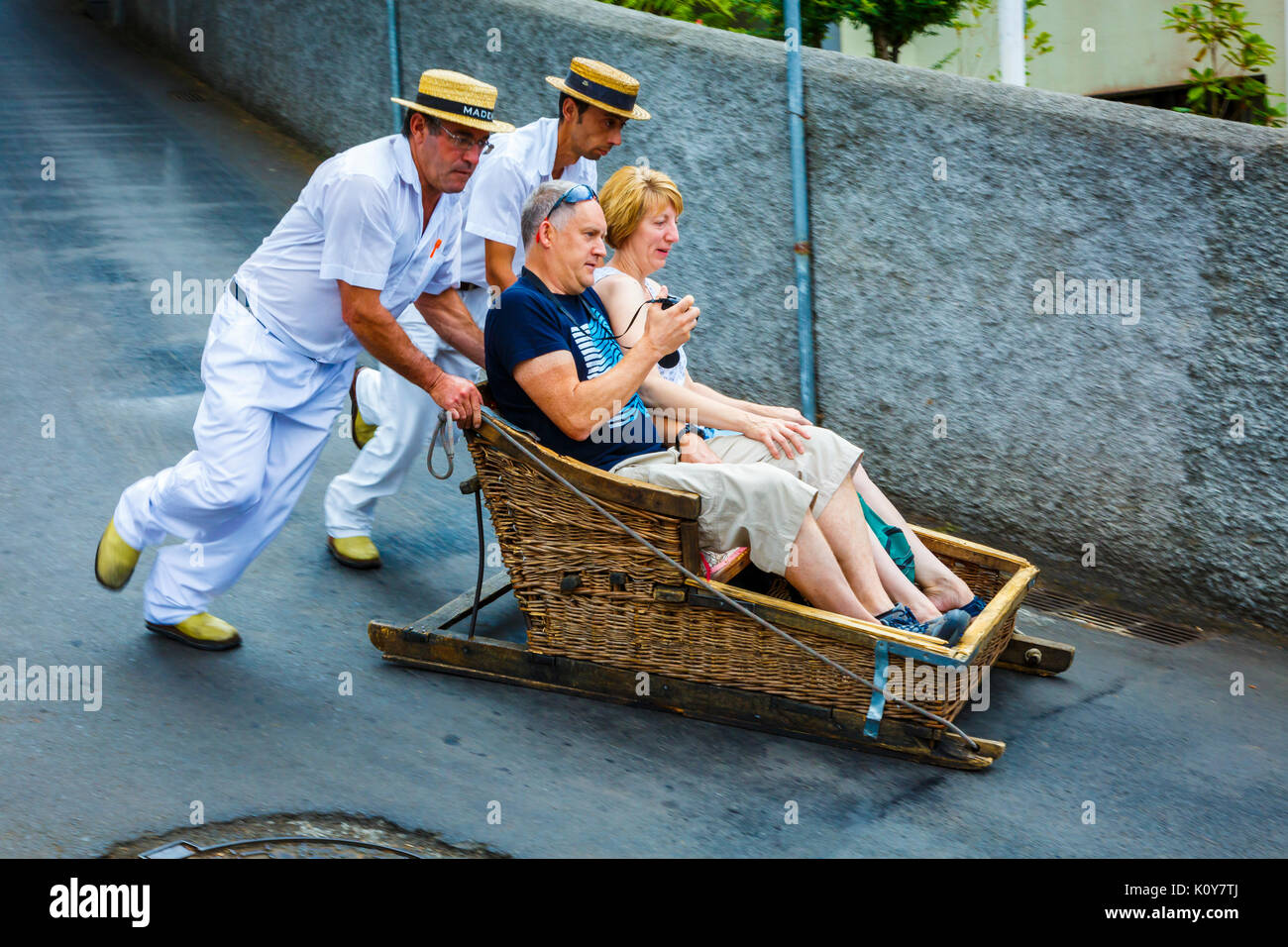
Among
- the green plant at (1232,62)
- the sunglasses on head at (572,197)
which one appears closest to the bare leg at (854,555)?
the sunglasses on head at (572,197)

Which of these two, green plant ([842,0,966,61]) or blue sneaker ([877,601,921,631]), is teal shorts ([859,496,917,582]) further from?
green plant ([842,0,966,61])

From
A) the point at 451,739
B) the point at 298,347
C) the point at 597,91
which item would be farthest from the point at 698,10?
the point at 451,739

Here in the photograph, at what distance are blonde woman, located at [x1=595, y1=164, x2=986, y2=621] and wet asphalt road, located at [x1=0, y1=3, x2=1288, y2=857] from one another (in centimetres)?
50

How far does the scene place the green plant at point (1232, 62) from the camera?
22.0ft

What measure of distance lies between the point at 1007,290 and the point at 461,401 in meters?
2.75

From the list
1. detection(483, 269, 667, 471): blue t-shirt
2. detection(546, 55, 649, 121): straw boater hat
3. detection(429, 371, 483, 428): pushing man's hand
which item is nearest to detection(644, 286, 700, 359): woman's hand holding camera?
detection(483, 269, 667, 471): blue t-shirt

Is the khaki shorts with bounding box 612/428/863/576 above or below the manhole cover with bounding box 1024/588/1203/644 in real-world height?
above

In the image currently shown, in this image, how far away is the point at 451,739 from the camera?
171 inches

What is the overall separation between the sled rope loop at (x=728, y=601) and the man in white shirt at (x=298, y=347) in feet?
0.84

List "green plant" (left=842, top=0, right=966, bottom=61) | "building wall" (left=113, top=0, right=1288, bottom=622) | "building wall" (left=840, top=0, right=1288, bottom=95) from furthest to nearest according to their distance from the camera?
"building wall" (left=840, top=0, right=1288, bottom=95) → "green plant" (left=842, top=0, right=966, bottom=61) → "building wall" (left=113, top=0, right=1288, bottom=622)

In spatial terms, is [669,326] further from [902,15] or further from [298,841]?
[902,15]

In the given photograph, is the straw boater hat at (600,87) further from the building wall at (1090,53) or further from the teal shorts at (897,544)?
the building wall at (1090,53)

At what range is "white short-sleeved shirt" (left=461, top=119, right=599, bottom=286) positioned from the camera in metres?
5.35

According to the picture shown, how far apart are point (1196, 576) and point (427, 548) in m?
3.28
